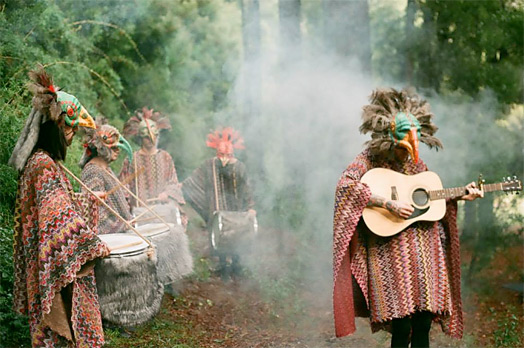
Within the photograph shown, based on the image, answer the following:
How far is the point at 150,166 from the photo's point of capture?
5449 mm

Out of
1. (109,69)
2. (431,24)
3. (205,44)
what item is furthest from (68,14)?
(431,24)

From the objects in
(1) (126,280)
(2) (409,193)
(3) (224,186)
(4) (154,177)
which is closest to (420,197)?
(2) (409,193)

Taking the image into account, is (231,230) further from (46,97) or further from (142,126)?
(46,97)

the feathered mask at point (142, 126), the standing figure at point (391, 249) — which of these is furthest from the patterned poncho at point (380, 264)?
the feathered mask at point (142, 126)

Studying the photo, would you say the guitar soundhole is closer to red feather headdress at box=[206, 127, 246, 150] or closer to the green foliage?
the green foliage

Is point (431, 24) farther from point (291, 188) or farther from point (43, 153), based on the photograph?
point (43, 153)

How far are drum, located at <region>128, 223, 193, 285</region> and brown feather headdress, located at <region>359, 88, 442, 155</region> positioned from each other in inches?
76.7

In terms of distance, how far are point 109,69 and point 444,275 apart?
408 cm

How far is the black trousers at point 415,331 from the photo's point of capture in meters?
3.41

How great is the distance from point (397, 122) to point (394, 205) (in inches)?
20.5

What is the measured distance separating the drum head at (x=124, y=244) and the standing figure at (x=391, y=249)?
135 cm

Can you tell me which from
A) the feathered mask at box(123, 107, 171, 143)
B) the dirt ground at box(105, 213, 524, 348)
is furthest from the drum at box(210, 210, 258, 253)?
the feathered mask at box(123, 107, 171, 143)

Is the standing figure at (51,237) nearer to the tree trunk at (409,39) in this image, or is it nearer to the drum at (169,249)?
the drum at (169,249)

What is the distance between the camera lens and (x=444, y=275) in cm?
344
